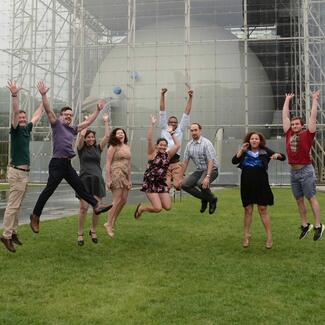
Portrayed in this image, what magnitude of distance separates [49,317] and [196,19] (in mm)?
28667

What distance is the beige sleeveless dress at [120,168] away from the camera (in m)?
6.91

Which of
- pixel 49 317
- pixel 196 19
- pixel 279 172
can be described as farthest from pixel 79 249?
pixel 196 19

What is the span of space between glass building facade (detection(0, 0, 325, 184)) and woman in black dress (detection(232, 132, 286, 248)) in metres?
20.3

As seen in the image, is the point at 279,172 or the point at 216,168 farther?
the point at 279,172

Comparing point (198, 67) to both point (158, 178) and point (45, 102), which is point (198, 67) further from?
point (45, 102)

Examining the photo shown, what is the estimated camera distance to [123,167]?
696 cm

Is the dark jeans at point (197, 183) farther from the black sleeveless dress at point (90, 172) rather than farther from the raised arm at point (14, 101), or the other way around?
the raised arm at point (14, 101)

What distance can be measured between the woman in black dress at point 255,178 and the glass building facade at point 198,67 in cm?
2034

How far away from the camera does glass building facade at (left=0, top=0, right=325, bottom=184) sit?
28.0 metres

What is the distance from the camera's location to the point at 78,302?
3.97m

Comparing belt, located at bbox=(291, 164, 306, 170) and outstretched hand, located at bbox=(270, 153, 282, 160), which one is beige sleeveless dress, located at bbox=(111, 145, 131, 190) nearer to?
outstretched hand, located at bbox=(270, 153, 282, 160)

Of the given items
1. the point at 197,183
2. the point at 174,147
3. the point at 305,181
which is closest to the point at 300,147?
the point at 305,181

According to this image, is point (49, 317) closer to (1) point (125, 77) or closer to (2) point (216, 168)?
(2) point (216, 168)

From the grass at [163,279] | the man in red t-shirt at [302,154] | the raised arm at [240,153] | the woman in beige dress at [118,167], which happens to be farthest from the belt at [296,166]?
the woman in beige dress at [118,167]
